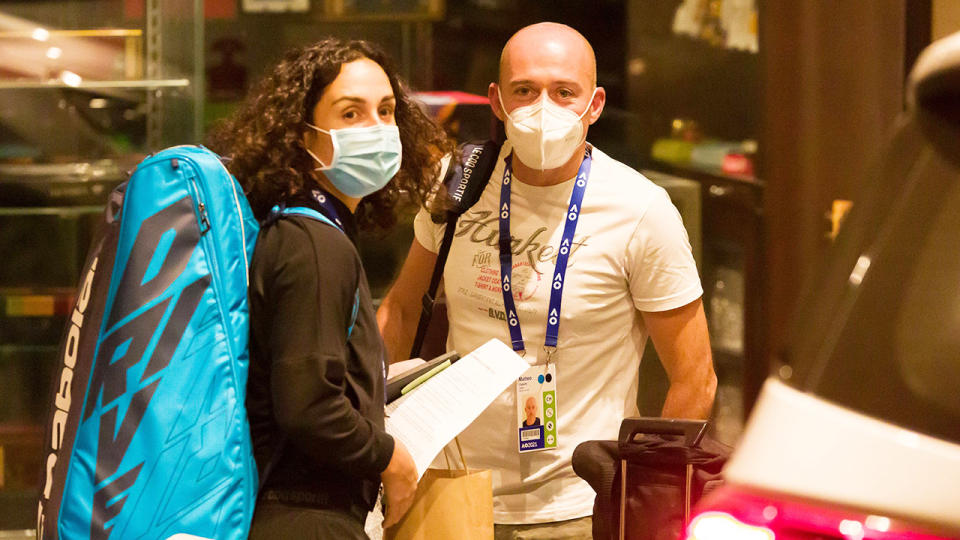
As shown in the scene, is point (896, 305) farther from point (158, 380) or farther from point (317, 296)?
point (158, 380)

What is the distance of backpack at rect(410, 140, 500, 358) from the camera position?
3.15m

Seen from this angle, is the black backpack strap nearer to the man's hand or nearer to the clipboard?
the clipboard

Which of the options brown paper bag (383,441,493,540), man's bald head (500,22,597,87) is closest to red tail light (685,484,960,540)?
brown paper bag (383,441,493,540)

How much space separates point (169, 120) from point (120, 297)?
103 inches

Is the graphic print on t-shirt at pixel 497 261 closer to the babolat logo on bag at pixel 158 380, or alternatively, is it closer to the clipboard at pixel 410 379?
the clipboard at pixel 410 379

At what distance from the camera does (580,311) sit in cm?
298

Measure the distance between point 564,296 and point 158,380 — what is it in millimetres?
1139

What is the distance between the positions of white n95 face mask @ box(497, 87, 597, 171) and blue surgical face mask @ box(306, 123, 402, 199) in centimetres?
46

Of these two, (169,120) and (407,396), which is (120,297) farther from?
(169,120)

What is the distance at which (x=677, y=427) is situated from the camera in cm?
249

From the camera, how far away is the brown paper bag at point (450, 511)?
8.29 ft

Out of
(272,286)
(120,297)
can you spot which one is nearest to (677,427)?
(272,286)

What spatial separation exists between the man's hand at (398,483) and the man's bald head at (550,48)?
1141 millimetres

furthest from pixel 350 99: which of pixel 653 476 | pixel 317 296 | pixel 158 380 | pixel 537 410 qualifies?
pixel 653 476
